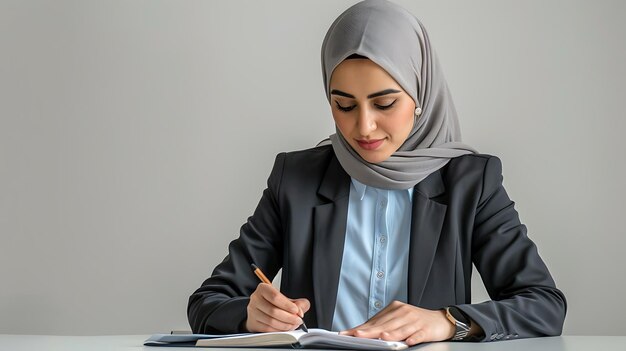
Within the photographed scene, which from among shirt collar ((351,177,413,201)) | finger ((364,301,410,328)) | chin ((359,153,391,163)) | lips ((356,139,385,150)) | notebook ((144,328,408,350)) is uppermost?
lips ((356,139,385,150))

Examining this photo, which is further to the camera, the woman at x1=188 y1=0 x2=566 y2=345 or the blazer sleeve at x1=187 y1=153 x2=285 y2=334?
the woman at x1=188 y1=0 x2=566 y2=345

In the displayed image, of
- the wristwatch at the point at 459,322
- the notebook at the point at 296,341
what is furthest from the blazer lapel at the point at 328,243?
the notebook at the point at 296,341

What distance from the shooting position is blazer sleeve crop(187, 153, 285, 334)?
193 centimetres

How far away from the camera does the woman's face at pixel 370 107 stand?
2.04 meters

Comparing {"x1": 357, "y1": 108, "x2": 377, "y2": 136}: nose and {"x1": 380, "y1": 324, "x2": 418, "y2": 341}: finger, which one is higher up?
{"x1": 357, "y1": 108, "x2": 377, "y2": 136}: nose

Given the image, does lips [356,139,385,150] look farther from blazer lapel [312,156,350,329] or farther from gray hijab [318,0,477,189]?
blazer lapel [312,156,350,329]

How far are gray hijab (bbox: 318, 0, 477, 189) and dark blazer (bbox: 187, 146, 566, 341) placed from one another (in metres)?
0.06

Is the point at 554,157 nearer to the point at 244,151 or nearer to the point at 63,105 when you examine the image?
the point at 244,151

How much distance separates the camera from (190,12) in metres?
3.21

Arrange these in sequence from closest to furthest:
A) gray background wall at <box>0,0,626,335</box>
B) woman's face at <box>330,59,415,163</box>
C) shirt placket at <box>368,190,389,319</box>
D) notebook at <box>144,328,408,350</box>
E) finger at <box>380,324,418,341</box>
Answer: notebook at <box>144,328,408,350</box> < finger at <box>380,324,418,341</box> < woman's face at <box>330,59,415,163</box> < shirt placket at <box>368,190,389,319</box> < gray background wall at <box>0,0,626,335</box>

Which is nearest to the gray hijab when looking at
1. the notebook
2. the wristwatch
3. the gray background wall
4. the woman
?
the woman

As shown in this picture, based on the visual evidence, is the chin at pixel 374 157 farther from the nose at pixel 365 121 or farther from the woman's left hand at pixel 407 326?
the woman's left hand at pixel 407 326

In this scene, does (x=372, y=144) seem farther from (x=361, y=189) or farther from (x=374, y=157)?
(x=361, y=189)

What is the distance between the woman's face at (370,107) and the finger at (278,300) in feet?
1.51
